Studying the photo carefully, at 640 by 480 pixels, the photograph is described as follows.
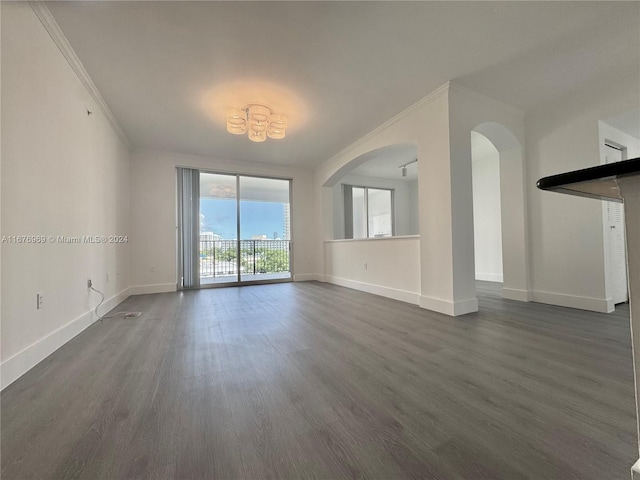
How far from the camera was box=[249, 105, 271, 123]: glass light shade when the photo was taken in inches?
112

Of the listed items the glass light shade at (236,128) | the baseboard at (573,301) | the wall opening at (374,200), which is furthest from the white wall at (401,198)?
the baseboard at (573,301)

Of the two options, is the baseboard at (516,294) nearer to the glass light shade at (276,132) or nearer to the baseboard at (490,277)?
the baseboard at (490,277)

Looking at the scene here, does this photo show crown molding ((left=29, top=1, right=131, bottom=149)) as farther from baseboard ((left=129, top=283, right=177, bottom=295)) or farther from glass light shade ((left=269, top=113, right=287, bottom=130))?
baseboard ((left=129, top=283, right=177, bottom=295))

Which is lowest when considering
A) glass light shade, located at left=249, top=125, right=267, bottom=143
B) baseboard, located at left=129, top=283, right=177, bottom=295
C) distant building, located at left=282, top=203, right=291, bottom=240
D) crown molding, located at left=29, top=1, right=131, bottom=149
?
baseboard, located at left=129, top=283, right=177, bottom=295

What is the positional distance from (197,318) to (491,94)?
403 centimetres

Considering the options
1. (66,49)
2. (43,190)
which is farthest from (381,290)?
(66,49)

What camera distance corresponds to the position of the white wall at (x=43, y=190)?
1428 mm

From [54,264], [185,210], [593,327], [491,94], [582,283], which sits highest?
[491,94]

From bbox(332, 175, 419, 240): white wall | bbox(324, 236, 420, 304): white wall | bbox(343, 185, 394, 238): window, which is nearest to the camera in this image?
bbox(324, 236, 420, 304): white wall

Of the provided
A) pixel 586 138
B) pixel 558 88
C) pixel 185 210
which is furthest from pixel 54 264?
pixel 586 138

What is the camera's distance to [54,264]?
6.07 ft

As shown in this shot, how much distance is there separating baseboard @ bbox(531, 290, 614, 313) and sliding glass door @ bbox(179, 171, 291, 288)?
165 inches

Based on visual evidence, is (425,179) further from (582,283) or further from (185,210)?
(185,210)

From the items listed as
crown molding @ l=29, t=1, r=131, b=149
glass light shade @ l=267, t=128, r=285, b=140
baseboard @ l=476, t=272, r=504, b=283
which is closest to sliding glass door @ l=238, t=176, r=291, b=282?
glass light shade @ l=267, t=128, r=285, b=140
